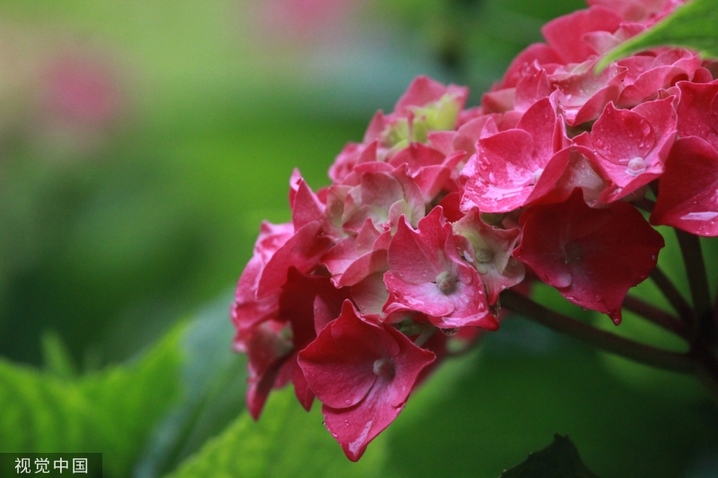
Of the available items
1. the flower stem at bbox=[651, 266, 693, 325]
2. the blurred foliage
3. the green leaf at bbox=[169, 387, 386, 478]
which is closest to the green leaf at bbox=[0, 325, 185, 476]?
the blurred foliage

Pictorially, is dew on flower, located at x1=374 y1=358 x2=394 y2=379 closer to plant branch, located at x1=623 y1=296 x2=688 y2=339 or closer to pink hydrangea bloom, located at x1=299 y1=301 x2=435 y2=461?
pink hydrangea bloom, located at x1=299 y1=301 x2=435 y2=461

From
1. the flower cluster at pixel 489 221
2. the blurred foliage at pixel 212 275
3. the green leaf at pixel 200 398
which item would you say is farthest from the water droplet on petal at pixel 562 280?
the green leaf at pixel 200 398

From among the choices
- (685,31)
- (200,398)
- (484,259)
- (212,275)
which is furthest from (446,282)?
(212,275)

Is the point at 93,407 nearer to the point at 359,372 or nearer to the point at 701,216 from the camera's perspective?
the point at 359,372

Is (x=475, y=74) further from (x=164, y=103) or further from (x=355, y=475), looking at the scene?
(x=164, y=103)

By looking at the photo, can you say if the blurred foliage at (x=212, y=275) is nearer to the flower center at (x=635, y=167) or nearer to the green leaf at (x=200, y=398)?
the green leaf at (x=200, y=398)

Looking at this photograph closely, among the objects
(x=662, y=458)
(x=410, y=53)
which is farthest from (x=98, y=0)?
(x=662, y=458)
